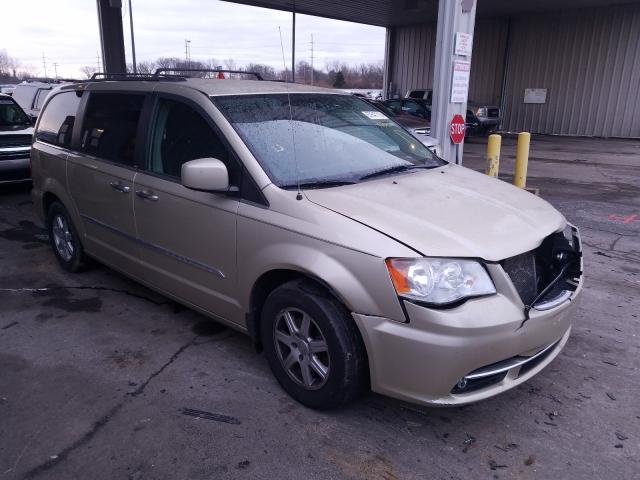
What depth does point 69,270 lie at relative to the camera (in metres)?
5.20

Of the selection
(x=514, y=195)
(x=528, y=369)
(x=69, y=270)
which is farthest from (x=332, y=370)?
(x=69, y=270)

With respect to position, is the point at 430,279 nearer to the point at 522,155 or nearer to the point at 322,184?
the point at 322,184

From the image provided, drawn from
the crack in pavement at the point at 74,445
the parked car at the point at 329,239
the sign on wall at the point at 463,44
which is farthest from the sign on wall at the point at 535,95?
the crack in pavement at the point at 74,445

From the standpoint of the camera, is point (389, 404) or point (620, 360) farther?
point (620, 360)

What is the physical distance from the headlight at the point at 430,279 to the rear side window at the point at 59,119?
3.60 meters

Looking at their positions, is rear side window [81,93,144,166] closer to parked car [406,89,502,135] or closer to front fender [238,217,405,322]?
front fender [238,217,405,322]

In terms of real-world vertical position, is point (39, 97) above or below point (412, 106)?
above

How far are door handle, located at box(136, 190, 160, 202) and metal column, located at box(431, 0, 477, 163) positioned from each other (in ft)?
17.5

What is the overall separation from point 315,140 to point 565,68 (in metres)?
22.1

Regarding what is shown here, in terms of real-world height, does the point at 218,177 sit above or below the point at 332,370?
above

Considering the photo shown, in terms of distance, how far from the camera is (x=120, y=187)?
3.97 metres

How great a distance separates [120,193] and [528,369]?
3.05 metres

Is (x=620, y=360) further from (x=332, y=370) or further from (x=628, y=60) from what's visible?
(x=628, y=60)

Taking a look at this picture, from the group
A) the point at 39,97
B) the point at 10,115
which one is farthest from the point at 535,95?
the point at 10,115
